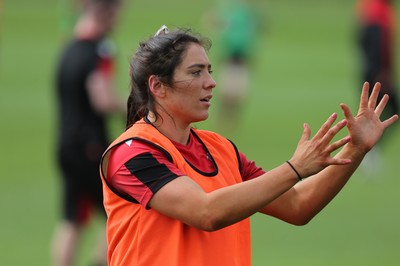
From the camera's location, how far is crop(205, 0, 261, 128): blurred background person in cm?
1945

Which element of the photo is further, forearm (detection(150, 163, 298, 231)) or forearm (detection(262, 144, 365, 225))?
forearm (detection(262, 144, 365, 225))

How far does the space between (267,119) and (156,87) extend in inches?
561

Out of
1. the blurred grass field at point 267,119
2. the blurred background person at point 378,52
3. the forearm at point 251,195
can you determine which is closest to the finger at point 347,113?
the forearm at point 251,195

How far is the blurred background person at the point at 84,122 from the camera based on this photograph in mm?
9250

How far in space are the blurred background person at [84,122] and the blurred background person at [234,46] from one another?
956cm

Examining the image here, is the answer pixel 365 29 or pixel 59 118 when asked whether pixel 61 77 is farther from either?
pixel 365 29

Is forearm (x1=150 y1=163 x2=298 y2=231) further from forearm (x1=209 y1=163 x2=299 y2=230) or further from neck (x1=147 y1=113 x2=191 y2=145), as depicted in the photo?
neck (x1=147 y1=113 x2=191 y2=145)

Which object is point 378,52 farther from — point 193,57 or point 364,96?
point 193,57

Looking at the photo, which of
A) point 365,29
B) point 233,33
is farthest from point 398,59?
point 365,29

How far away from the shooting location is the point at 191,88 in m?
4.89

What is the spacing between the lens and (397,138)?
17922mm

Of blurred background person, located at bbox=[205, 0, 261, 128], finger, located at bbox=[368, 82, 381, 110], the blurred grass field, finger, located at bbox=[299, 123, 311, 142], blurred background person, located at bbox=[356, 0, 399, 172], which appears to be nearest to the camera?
finger, located at bbox=[299, 123, 311, 142]

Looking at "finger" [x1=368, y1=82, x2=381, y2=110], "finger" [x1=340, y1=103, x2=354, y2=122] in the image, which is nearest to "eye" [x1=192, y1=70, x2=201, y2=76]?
"finger" [x1=340, y1=103, x2=354, y2=122]

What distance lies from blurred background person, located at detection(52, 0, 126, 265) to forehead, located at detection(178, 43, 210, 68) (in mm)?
4271
